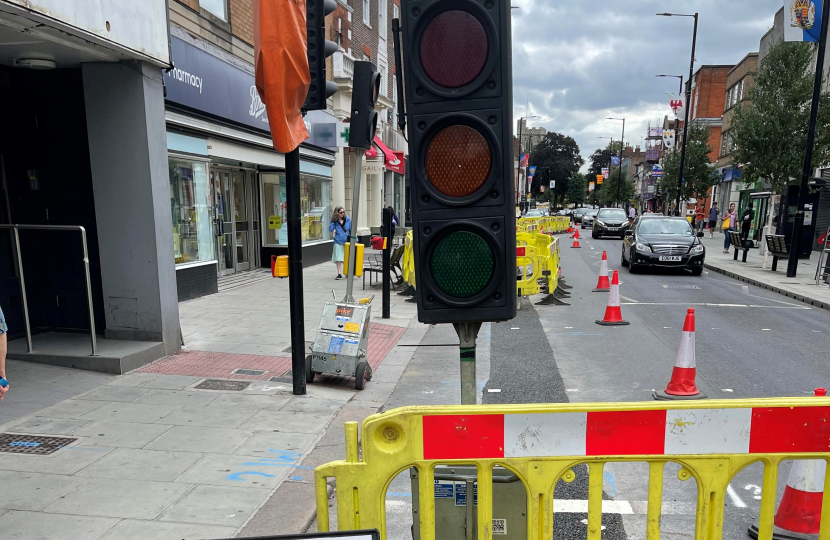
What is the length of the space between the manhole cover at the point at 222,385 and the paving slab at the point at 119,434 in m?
1.02

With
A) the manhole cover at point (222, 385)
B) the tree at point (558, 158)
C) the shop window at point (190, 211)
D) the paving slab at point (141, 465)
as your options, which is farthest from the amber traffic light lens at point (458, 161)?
the tree at point (558, 158)

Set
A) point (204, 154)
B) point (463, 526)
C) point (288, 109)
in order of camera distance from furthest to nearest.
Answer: point (204, 154), point (288, 109), point (463, 526)

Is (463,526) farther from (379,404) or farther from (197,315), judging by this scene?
(197,315)

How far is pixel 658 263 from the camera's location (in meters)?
15.2

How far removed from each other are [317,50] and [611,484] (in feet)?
14.6

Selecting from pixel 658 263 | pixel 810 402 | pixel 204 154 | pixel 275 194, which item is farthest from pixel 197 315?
pixel 658 263

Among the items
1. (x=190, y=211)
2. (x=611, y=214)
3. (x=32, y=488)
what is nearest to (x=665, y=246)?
(x=190, y=211)

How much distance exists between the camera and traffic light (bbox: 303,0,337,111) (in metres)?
5.20

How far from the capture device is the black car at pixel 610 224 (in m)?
30.9

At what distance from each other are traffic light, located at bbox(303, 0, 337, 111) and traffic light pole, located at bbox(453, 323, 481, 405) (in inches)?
136

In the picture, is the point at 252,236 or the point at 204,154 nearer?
the point at 204,154

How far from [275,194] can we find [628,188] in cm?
7745

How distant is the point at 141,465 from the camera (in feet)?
12.5

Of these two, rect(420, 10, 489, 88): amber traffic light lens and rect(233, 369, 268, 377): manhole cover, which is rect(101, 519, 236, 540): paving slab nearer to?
rect(420, 10, 489, 88): amber traffic light lens
